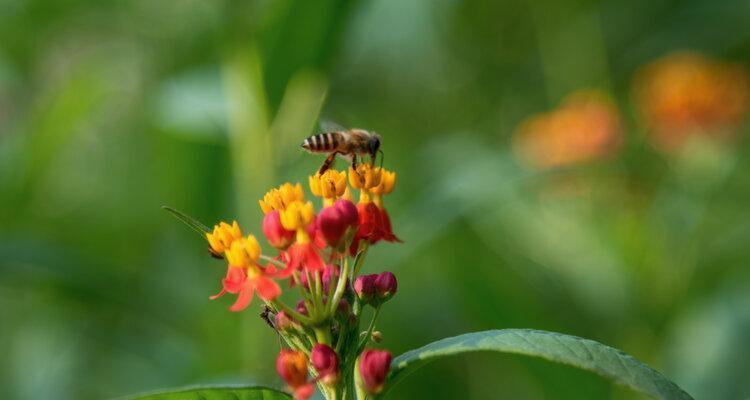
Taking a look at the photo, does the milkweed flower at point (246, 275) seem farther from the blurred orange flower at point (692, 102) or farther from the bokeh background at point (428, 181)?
the blurred orange flower at point (692, 102)

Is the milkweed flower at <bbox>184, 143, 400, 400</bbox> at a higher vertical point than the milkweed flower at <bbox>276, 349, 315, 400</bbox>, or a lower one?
higher

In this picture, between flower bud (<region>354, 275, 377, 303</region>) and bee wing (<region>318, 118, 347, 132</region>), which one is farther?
bee wing (<region>318, 118, 347, 132</region>)

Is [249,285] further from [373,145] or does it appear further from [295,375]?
[373,145]

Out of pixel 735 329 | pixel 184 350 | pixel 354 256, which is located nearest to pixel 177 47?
pixel 184 350

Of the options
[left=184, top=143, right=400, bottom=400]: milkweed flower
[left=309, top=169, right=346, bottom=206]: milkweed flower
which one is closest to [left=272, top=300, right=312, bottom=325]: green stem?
[left=184, top=143, right=400, bottom=400]: milkweed flower

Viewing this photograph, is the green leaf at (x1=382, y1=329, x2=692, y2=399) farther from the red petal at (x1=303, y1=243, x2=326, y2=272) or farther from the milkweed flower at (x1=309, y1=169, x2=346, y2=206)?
the milkweed flower at (x1=309, y1=169, x2=346, y2=206)

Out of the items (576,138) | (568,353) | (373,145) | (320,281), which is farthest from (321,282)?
(576,138)

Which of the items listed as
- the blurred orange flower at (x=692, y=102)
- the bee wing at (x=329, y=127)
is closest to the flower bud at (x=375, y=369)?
the bee wing at (x=329, y=127)
